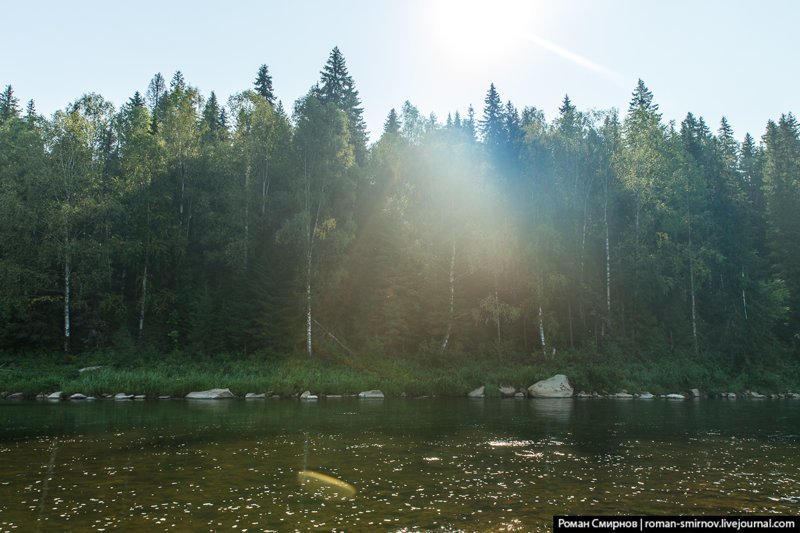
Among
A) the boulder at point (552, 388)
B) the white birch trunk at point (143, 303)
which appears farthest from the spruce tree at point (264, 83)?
the boulder at point (552, 388)

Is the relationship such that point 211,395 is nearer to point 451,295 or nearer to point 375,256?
point 375,256

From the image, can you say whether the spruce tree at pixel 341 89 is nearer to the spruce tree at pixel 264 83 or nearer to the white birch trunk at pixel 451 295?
the spruce tree at pixel 264 83

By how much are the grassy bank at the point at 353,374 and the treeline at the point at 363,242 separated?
6.08ft

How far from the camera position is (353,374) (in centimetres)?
3925

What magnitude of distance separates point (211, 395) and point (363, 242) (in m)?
21.0

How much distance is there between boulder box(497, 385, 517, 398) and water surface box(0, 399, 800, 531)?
1272 cm

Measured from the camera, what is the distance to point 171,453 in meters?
15.5

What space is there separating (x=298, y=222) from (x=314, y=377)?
12888 mm

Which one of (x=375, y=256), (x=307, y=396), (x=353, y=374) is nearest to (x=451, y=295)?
(x=375, y=256)

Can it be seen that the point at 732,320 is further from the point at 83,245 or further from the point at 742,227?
the point at 83,245

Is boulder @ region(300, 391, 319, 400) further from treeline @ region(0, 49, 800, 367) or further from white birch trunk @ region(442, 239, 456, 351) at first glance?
white birch trunk @ region(442, 239, 456, 351)

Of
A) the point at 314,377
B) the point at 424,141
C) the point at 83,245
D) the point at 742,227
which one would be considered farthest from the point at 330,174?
the point at 742,227

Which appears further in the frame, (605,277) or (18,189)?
(605,277)

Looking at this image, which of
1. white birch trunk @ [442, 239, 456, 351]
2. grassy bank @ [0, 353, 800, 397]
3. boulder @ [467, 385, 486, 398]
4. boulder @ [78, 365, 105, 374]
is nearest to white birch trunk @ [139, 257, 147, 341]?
grassy bank @ [0, 353, 800, 397]
